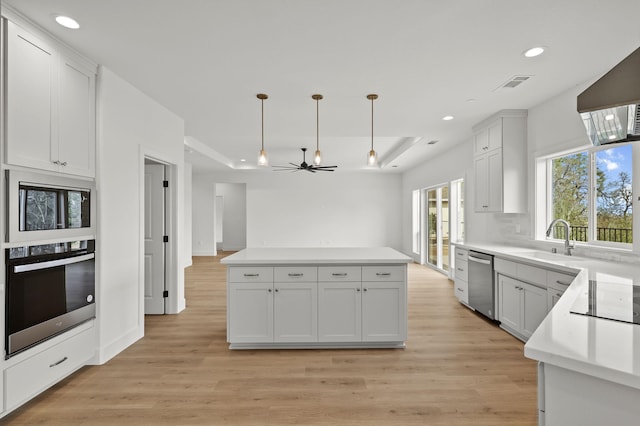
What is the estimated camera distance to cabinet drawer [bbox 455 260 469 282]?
471 cm

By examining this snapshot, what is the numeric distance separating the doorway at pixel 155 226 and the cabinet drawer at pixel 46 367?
1.59m

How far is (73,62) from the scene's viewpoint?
107 inches

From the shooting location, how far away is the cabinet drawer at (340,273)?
3262 millimetres

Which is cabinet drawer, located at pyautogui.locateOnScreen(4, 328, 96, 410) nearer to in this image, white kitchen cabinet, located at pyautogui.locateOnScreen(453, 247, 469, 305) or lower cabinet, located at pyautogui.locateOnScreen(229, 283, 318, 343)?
lower cabinet, located at pyautogui.locateOnScreen(229, 283, 318, 343)

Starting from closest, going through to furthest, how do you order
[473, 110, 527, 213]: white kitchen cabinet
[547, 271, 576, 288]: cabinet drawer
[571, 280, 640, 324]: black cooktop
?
[571, 280, 640, 324]: black cooktop < [547, 271, 576, 288]: cabinet drawer < [473, 110, 527, 213]: white kitchen cabinet

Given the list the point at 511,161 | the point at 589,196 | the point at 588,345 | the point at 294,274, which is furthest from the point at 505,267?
the point at 588,345

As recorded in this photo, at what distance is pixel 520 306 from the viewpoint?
3506mm

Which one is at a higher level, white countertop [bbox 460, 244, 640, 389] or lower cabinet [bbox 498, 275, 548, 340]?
white countertop [bbox 460, 244, 640, 389]

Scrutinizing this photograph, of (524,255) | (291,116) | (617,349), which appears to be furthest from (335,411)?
(291,116)

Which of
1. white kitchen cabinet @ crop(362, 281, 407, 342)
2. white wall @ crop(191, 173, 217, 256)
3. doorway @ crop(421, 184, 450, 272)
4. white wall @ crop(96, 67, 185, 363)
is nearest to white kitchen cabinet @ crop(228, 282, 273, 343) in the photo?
white kitchen cabinet @ crop(362, 281, 407, 342)

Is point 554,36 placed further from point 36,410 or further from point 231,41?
point 36,410

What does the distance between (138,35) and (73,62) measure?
2.15 feet

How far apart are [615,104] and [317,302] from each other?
8.48 ft

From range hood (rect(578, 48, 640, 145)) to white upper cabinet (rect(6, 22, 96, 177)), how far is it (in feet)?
10.1
